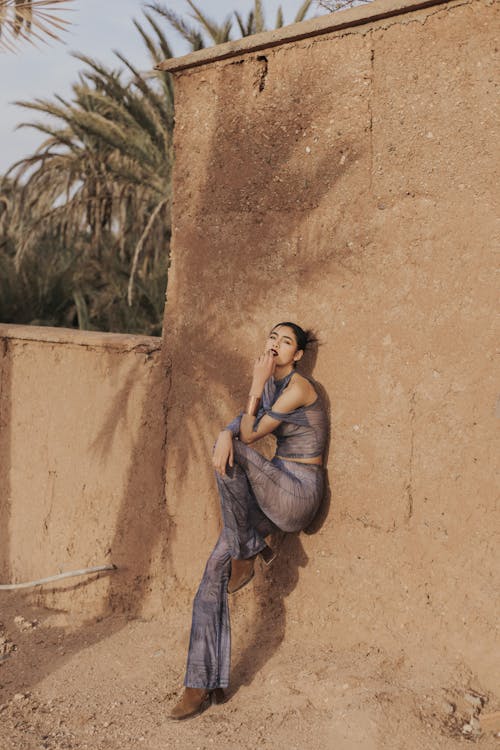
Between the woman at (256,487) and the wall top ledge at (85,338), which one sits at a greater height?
the wall top ledge at (85,338)

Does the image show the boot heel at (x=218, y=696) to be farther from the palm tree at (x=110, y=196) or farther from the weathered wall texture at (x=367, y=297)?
the palm tree at (x=110, y=196)

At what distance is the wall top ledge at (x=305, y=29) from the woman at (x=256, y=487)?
1408mm

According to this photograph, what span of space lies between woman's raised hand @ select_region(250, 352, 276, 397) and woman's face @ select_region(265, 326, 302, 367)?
3cm

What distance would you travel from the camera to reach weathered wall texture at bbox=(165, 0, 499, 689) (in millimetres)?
3527

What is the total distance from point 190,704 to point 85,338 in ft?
7.05

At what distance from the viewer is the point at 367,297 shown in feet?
12.6

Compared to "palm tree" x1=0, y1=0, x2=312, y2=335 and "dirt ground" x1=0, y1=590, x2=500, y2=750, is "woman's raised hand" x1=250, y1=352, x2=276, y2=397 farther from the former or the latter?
"palm tree" x1=0, y1=0, x2=312, y2=335

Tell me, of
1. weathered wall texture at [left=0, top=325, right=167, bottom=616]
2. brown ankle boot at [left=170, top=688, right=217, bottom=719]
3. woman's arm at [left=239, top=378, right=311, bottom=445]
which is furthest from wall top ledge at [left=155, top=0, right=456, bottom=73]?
brown ankle boot at [left=170, top=688, right=217, bottom=719]

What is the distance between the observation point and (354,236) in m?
3.88

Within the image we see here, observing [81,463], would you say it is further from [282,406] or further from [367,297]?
[367,297]

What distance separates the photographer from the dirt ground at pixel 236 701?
3355mm

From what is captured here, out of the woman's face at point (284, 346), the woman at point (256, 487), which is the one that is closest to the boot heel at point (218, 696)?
the woman at point (256, 487)

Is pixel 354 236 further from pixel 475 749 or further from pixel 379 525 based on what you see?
pixel 475 749

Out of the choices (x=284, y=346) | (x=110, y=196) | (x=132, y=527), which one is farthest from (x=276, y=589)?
(x=110, y=196)
